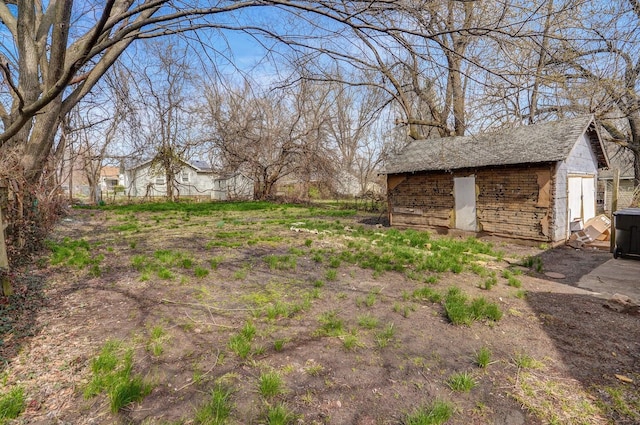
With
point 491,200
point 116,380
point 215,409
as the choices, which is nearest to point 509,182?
point 491,200

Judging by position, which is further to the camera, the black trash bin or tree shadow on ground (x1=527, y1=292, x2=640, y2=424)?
the black trash bin

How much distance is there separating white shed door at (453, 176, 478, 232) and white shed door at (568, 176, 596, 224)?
2.82m

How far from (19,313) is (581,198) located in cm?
1478

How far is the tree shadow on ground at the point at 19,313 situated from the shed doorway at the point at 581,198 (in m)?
13.2

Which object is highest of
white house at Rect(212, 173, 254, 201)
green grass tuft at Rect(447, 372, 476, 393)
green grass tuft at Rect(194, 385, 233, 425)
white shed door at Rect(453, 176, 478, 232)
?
white house at Rect(212, 173, 254, 201)

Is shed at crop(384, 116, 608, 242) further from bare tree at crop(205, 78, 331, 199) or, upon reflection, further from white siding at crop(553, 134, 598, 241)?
bare tree at crop(205, 78, 331, 199)

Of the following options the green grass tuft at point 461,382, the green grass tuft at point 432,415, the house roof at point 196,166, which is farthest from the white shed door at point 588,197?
the house roof at point 196,166

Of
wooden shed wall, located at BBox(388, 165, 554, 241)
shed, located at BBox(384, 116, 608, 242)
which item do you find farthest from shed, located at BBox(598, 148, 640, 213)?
wooden shed wall, located at BBox(388, 165, 554, 241)

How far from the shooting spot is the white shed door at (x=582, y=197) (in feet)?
34.2

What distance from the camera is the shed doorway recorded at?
1040 centimetres

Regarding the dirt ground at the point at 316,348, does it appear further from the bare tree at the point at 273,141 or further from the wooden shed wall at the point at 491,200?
the bare tree at the point at 273,141

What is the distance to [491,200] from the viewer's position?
1090 cm

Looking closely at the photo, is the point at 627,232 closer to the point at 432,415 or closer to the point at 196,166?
the point at 432,415

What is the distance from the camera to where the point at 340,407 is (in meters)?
2.53
